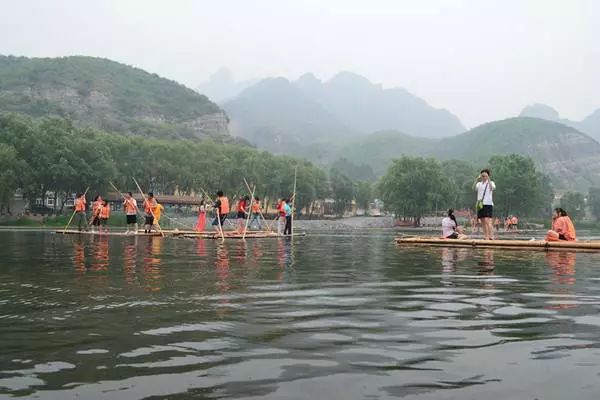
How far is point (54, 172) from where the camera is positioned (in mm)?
69375

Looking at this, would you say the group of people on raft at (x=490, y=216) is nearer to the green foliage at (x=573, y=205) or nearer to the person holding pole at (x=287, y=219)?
the person holding pole at (x=287, y=219)

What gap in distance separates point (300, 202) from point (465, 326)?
115678 millimetres

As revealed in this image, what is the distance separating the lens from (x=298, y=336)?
6.29m

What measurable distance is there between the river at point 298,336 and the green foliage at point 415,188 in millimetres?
105518

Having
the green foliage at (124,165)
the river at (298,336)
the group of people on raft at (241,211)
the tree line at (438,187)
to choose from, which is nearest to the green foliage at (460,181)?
the tree line at (438,187)

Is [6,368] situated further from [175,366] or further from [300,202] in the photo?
[300,202]

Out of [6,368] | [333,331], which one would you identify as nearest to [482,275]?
[333,331]

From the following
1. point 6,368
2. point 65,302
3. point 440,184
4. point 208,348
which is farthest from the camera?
point 440,184

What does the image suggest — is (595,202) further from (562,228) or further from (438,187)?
(562,228)

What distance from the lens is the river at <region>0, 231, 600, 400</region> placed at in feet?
15.0

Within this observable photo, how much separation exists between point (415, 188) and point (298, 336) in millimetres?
113210

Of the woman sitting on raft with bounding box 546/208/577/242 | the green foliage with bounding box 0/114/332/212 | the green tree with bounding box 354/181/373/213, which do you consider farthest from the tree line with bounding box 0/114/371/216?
the woman sitting on raft with bounding box 546/208/577/242

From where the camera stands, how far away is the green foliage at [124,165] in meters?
70.1

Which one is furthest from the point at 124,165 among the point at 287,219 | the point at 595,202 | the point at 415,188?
the point at 595,202
